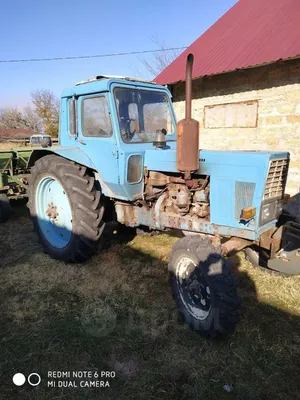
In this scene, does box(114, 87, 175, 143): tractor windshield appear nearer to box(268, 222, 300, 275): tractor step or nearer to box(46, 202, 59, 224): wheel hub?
box(46, 202, 59, 224): wheel hub

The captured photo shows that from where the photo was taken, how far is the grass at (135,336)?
2.08 m

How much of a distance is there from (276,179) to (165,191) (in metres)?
1.14

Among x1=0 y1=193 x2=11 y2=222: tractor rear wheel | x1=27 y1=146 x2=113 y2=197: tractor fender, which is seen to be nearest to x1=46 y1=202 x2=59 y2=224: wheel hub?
x1=27 y1=146 x2=113 y2=197: tractor fender

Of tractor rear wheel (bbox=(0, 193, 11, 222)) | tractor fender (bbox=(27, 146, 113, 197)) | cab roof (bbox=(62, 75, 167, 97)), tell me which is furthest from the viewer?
tractor rear wheel (bbox=(0, 193, 11, 222))

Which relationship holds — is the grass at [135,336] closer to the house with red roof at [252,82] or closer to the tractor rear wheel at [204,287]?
the tractor rear wheel at [204,287]

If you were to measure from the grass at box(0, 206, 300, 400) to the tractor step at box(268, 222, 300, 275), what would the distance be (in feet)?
0.70

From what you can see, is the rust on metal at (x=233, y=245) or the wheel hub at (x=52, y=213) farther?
the wheel hub at (x=52, y=213)

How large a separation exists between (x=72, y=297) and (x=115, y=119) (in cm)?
189

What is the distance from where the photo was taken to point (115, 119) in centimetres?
316

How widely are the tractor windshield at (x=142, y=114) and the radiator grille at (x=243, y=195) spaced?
123cm

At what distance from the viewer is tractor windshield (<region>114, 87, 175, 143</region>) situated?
3248mm

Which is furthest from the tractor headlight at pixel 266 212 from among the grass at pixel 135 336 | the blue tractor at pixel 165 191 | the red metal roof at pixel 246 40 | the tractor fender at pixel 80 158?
the red metal roof at pixel 246 40

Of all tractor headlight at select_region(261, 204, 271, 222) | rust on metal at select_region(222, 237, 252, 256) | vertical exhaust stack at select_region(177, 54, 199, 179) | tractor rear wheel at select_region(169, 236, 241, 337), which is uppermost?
vertical exhaust stack at select_region(177, 54, 199, 179)

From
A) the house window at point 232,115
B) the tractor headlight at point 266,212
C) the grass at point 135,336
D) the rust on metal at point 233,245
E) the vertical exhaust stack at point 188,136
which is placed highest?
the house window at point 232,115
